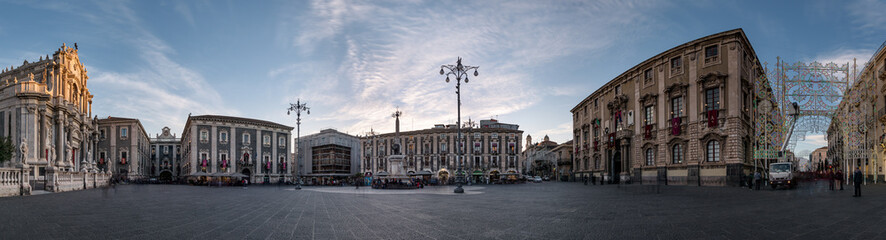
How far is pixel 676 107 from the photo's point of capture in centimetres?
3622

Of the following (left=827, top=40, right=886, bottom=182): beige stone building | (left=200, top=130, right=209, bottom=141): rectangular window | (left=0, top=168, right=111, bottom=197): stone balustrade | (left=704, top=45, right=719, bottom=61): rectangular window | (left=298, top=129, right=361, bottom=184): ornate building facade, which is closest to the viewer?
(left=0, top=168, right=111, bottom=197): stone balustrade

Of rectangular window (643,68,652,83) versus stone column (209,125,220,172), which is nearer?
rectangular window (643,68,652,83)

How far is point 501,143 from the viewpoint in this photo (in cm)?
8369

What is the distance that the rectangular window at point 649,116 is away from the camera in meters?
39.3

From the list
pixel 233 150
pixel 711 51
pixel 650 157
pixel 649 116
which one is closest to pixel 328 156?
pixel 233 150

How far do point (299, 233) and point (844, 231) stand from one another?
31.0ft

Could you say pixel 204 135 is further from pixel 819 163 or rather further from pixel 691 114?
pixel 819 163

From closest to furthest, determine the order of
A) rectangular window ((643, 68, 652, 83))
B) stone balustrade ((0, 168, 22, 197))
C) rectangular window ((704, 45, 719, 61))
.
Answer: stone balustrade ((0, 168, 22, 197)) < rectangular window ((704, 45, 719, 61)) < rectangular window ((643, 68, 652, 83))

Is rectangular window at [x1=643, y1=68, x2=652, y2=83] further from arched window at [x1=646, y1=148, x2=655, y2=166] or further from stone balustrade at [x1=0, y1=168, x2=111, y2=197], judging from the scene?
stone balustrade at [x1=0, y1=168, x2=111, y2=197]

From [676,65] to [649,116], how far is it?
550cm

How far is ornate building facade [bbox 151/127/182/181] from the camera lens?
100m

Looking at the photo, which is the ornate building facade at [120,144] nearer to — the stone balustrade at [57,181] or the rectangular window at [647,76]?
the stone balustrade at [57,181]

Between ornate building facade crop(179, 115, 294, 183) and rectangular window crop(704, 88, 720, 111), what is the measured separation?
2486 inches

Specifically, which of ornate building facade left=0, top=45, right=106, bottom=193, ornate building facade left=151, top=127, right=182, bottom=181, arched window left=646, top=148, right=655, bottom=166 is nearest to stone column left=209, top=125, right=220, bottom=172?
ornate building facade left=0, top=45, right=106, bottom=193
